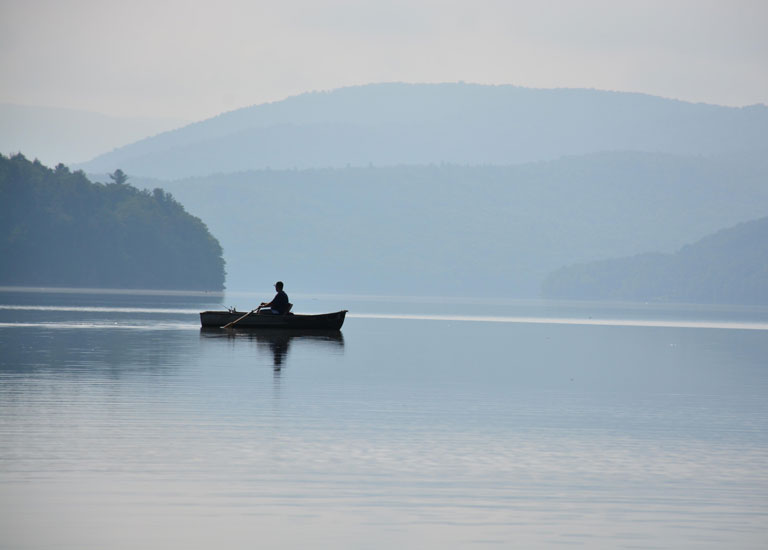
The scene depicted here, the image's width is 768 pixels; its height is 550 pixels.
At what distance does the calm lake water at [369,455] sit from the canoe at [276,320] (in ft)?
61.5

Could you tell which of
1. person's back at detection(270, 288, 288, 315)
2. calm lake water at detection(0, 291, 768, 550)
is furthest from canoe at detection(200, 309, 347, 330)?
calm lake water at detection(0, 291, 768, 550)

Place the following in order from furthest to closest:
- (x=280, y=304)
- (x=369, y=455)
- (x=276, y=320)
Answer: (x=276, y=320)
(x=280, y=304)
(x=369, y=455)

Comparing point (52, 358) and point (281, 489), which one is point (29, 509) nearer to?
point (281, 489)

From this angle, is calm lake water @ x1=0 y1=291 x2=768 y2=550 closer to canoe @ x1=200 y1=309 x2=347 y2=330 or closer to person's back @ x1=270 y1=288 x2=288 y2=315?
person's back @ x1=270 y1=288 x2=288 y2=315

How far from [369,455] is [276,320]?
41.6 m

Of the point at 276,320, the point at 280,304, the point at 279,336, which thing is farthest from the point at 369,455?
the point at 279,336

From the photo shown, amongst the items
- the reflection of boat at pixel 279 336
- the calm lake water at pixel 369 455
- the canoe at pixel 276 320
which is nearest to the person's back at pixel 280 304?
the canoe at pixel 276 320

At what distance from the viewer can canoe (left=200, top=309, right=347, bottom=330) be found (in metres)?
62.2

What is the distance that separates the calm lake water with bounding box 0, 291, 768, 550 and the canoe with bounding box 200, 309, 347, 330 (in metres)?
18.8

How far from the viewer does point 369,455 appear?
21000 mm

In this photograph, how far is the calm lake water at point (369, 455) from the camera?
611 inches

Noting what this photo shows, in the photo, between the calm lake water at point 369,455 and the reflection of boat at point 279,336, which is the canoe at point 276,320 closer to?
the reflection of boat at point 279,336

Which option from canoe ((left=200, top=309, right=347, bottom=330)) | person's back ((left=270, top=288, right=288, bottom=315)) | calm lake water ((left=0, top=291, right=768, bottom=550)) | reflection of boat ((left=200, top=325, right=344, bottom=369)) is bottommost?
calm lake water ((left=0, top=291, right=768, bottom=550))

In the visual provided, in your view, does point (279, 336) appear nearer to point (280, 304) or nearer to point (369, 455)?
point (280, 304)
